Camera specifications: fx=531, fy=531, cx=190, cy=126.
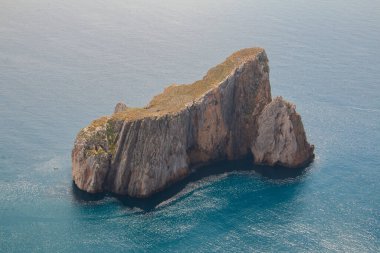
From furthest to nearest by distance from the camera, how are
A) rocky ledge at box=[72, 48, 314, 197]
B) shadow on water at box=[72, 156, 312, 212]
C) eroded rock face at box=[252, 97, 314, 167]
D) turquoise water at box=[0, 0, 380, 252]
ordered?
eroded rock face at box=[252, 97, 314, 167] < rocky ledge at box=[72, 48, 314, 197] < shadow on water at box=[72, 156, 312, 212] < turquoise water at box=[0, 0, 380, 252]

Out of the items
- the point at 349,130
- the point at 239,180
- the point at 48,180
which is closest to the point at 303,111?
the point at 349,130

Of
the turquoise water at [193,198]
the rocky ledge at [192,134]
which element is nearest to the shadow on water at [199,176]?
the turquoise water at [193,198]

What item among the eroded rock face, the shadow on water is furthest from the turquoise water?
the eroded rock face

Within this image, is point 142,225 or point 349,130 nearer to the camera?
point 142,225

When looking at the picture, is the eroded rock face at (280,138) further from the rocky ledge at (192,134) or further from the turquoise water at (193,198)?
the turquoise water at (193,198)

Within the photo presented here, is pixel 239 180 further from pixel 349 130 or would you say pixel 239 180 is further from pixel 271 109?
pixel 349 130

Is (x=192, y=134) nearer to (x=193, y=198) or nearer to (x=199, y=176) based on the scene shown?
(x=199, y=176)

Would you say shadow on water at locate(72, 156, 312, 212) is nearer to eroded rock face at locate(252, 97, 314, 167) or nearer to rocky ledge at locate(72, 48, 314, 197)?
rocky ledge at locate(72, 48, 314, 197)
